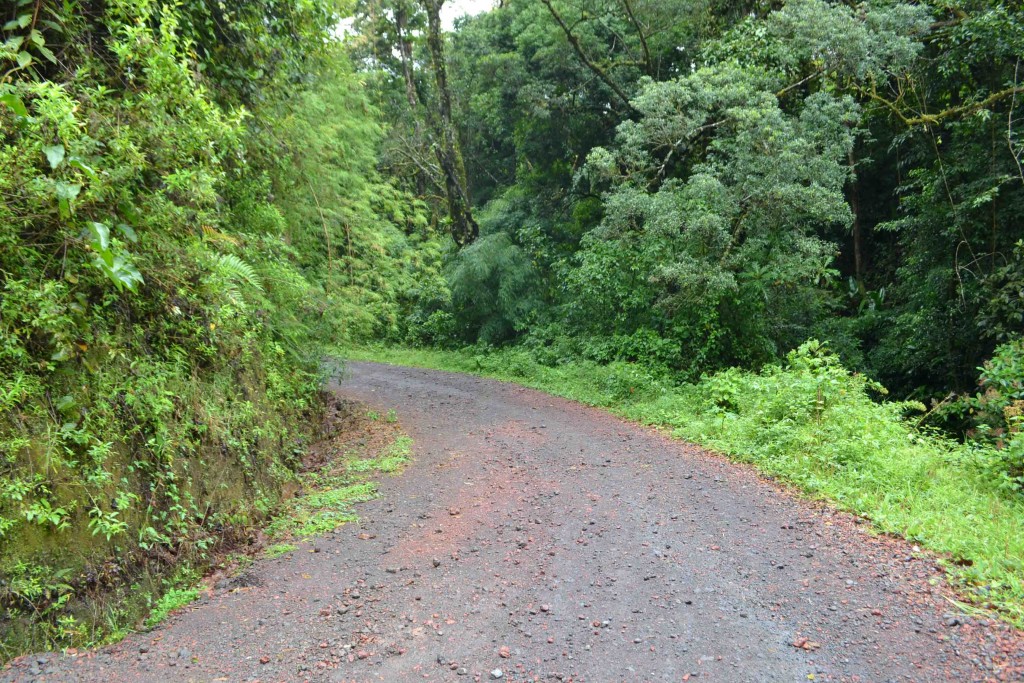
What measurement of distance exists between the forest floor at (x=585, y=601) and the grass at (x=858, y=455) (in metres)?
0.27

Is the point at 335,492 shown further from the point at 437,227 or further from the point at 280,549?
the point at 437,227

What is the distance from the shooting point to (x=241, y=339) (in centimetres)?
674

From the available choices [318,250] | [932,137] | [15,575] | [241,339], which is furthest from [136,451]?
[932,137]

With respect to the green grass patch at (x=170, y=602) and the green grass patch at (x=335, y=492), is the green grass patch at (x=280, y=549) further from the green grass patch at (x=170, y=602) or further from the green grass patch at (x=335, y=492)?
the green grass patch at (x=170, y=602)

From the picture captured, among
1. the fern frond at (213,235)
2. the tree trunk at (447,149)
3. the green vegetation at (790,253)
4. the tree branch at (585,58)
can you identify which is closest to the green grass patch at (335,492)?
the fern frond at (213,235)

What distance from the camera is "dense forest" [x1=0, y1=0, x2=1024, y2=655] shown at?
4410 millimetres

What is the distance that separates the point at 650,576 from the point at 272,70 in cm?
723

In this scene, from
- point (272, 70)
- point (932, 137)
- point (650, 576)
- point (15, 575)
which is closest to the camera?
point (15, 575)

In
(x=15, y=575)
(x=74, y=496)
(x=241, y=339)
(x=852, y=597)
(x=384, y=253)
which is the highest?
(x=384, y=253)

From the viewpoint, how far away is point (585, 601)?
14.5ft

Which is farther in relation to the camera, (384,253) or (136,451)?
(384,253)

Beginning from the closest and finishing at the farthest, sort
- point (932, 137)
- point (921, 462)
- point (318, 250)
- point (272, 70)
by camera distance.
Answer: point (921, 462)
point (272, 70)
point (318, 250)
point (932, 137)

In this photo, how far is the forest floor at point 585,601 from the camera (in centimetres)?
367

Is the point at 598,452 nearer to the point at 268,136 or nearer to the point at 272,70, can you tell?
the point at 268,136
